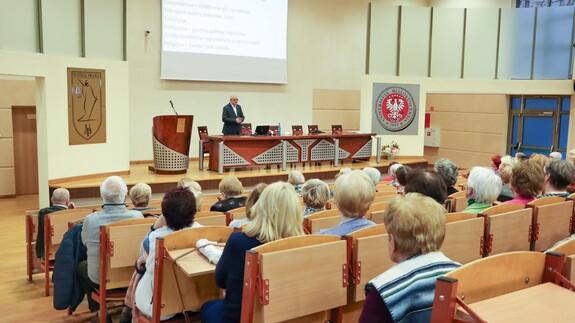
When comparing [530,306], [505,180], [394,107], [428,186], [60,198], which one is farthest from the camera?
[394,107]

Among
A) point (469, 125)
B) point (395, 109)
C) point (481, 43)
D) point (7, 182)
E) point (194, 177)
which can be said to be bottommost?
point (7, 182)

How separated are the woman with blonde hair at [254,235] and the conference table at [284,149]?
19.6 ft

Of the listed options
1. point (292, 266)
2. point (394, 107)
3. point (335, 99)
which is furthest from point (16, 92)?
point (292, 266)

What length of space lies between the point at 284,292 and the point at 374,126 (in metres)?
9.21

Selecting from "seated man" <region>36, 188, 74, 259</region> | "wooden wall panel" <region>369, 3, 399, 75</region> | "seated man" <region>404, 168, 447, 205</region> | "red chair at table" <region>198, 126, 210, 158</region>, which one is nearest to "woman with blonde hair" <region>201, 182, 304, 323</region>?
"seated man" <region>404, 168, 447, 205</region>

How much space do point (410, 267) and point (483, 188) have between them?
6.22 ft

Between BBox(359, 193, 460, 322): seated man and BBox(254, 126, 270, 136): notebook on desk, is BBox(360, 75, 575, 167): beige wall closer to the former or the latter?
BBox(254, 126, 270, 136): notebook on desk

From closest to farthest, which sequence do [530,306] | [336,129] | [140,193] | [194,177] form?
1. [530,306]
2. [140,193]
3. [194,177]
4. [336,129]

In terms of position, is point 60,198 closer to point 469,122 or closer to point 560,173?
point 560,173

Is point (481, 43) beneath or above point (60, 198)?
above

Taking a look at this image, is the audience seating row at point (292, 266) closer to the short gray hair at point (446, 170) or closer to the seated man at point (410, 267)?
the seated man at point (410, 267)

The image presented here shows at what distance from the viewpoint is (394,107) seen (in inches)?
438

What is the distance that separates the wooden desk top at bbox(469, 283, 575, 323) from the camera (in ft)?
4.51

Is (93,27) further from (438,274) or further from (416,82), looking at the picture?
(438,274)
